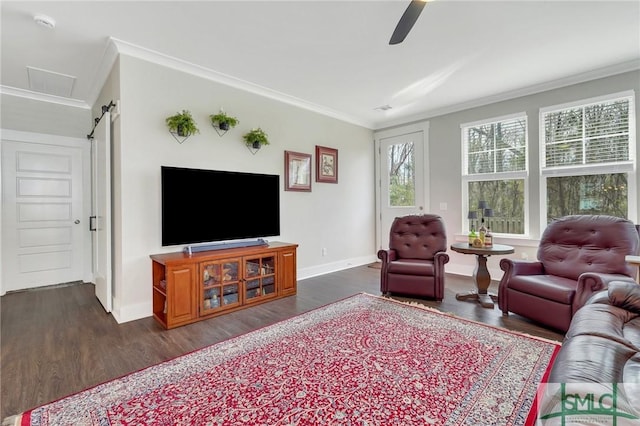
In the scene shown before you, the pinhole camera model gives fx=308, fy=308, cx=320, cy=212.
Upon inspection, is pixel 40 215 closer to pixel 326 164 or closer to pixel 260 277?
pixel 260 277

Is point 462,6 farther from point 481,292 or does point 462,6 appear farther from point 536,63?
point 481,292

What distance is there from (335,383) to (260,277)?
1881mm

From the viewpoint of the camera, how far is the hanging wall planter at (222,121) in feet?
11.5

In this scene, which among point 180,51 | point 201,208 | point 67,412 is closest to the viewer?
point 67,412

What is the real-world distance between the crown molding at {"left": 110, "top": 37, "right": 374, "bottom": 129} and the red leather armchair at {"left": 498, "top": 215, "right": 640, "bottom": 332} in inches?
134


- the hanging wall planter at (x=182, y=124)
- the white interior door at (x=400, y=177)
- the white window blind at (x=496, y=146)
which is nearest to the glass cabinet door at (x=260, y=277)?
the hanging wall planter at (x=182, y=124)

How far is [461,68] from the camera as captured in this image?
359 centimetres

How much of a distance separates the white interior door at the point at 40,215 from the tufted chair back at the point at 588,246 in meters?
6.09

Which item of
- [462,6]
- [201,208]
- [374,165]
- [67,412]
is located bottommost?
[67,412]

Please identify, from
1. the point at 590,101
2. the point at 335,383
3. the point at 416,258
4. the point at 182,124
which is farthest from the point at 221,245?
the point at 590,101

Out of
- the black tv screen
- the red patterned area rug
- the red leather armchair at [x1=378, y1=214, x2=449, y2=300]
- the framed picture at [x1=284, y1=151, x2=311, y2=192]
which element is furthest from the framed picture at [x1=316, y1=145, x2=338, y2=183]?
the red patterned area rug

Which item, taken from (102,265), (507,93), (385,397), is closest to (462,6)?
(507,93)

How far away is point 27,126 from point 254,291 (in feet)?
12.3

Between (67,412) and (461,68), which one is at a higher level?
(461,68)
